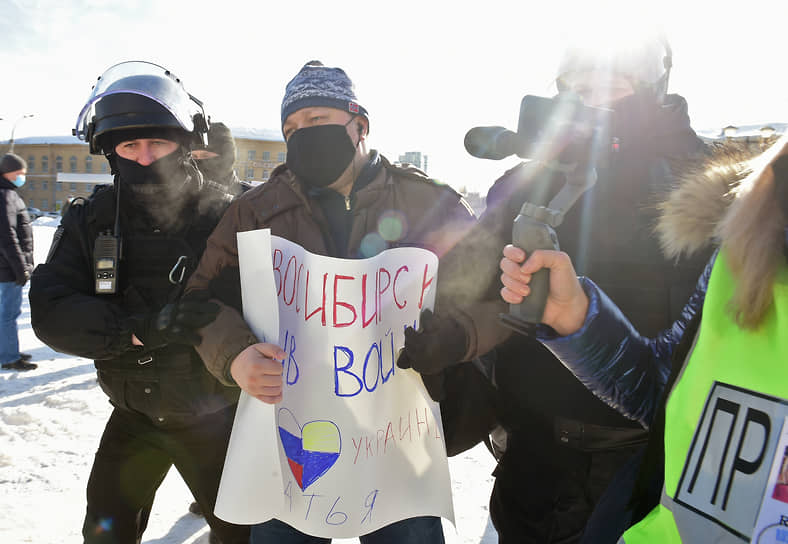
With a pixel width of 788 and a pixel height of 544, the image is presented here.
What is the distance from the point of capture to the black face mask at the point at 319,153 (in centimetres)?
154

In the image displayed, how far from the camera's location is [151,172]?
6.14ft

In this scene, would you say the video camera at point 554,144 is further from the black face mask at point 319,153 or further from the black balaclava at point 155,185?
the black balaclava at point 155,185

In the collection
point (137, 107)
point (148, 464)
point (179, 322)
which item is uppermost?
point (137, 107)

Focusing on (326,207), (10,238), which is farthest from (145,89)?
(10,238)

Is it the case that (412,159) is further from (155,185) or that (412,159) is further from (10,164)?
(10,164)

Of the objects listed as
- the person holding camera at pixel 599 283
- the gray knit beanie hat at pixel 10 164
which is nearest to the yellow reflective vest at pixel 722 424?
the person holding camera at pixel 599 283

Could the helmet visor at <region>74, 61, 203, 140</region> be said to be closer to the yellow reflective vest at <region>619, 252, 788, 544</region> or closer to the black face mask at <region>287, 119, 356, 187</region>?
the black face mask at <region>287, 119, 356, 187</region>

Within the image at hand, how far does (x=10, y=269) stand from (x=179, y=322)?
15.8ft

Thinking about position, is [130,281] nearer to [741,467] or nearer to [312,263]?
[312,263]

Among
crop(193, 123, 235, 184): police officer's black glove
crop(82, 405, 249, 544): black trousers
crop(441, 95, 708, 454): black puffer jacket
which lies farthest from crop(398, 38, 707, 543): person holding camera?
crop(193, 123, 235, 184): police officer's black glove

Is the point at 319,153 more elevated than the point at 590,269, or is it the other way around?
the point at 319,153

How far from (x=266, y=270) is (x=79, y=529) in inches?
84.8

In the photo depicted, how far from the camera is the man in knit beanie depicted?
4.72 feet

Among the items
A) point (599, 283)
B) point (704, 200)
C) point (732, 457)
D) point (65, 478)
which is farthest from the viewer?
point (65, 478)
